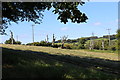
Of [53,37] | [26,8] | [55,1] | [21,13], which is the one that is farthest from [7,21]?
[53,37]

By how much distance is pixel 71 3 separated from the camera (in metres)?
9.73

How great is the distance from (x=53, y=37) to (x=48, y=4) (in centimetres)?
8985

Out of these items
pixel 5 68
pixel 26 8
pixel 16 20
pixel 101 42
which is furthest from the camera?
pixel 101 42

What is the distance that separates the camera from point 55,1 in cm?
989

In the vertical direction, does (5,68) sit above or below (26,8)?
below

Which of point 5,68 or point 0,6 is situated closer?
point 5,68

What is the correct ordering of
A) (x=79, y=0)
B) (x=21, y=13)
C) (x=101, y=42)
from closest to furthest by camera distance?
(x=79, y=0) < (x=21, y=13) < (x=101, y=42)

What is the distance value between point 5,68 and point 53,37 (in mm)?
91576

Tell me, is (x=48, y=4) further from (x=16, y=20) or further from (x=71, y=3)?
(x=16, y=20)

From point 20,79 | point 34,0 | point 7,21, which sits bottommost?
point 20,79

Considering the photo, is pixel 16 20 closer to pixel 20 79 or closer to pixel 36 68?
pixel 36 68

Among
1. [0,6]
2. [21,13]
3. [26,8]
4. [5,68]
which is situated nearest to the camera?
[5,68]

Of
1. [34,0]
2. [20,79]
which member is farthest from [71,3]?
[20,79]

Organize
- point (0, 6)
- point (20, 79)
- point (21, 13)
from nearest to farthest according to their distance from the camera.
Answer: point (20, 79)
point (0, 6)
point (21, 13)
